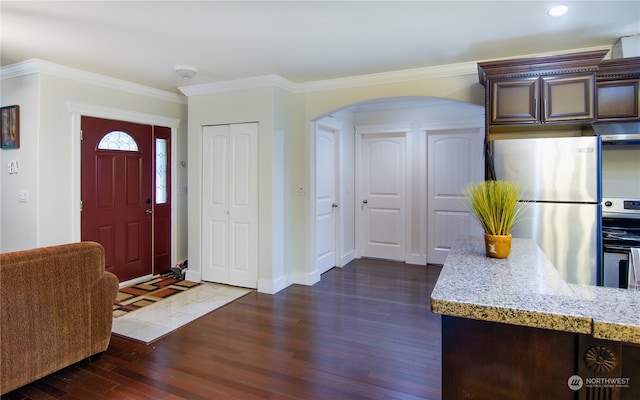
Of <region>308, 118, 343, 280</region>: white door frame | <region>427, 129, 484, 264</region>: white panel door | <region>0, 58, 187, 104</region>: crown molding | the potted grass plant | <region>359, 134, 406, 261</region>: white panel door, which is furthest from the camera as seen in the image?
<region>359, 134, 406, 261</region>: white panel door

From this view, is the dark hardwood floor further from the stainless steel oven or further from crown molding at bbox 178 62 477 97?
crown molding at bbox 178 62 477 97

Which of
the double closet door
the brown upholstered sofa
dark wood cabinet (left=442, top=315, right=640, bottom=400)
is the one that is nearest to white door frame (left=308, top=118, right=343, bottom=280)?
the double closet door

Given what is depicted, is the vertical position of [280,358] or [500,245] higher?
[500,245]

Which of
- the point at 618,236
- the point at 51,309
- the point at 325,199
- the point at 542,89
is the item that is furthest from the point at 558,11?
the point at 51,309

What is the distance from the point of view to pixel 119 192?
14.5ft

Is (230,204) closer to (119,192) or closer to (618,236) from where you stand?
(119,192)

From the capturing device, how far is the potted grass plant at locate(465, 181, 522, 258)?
Result: 176 centimetres

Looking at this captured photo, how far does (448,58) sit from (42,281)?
3.71 m

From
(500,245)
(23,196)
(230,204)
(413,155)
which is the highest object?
(413,155)

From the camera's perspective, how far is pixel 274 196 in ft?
13.9

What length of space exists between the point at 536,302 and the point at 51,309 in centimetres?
266

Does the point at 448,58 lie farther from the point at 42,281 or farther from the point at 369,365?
the point at 42,281

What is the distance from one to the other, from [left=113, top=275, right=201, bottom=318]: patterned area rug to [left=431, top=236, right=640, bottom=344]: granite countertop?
339 cm

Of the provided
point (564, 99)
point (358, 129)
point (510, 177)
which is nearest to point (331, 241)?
point (358, 129)
